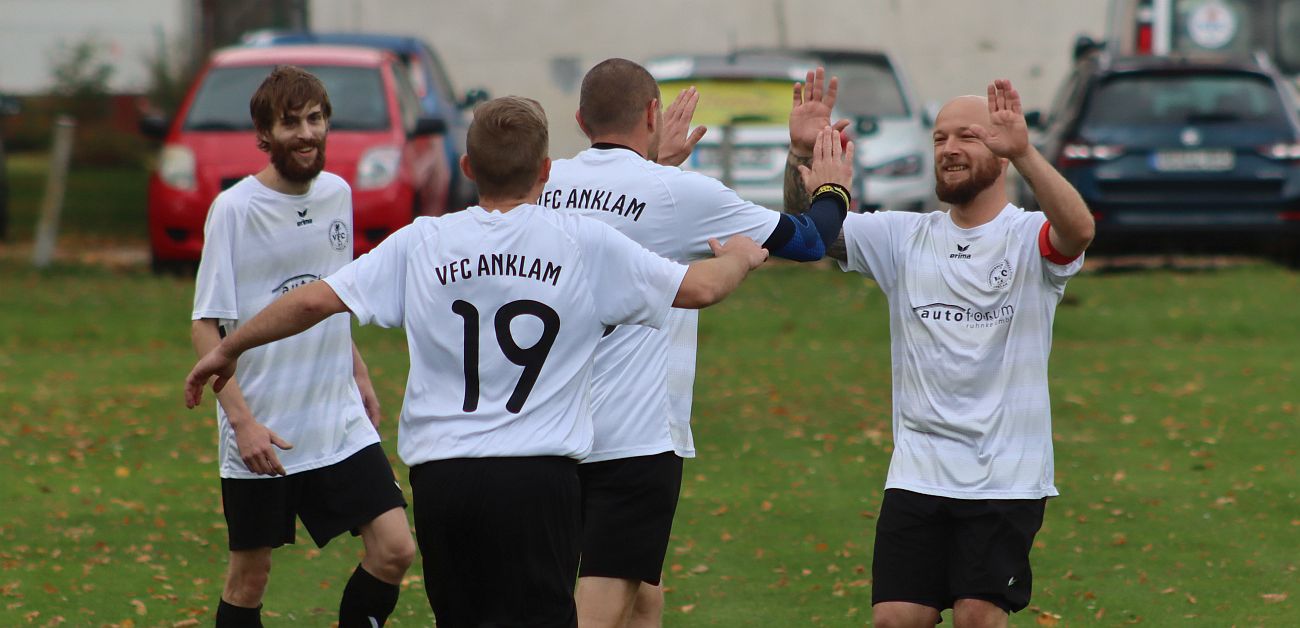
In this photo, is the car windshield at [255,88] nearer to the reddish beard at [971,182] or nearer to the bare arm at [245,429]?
the bare arm at [245,429]

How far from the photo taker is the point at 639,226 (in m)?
5.02

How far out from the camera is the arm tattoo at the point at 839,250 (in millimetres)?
5324

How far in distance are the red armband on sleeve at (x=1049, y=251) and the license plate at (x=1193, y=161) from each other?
11.5 m

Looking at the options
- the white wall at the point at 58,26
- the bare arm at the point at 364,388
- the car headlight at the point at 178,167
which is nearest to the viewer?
the bare arm at the point at 364,388

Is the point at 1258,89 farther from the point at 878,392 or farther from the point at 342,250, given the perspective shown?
the point at 342,250

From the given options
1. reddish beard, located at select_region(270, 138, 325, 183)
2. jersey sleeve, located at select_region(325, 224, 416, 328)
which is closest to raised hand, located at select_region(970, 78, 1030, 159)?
jersey sleeve, located at select_region(325, 224, 416, 328)

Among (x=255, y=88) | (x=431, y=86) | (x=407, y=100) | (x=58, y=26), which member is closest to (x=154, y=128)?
(x=255, y=88)

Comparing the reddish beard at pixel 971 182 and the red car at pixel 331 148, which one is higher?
the reddish beard at pixel 971 182

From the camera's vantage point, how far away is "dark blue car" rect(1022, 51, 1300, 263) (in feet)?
52.1

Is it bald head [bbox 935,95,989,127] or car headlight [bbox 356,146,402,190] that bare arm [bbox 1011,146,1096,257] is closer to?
bald head [bbox 935,95,989,127]

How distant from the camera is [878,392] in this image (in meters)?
11.4

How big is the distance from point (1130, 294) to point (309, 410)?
35.3 feet

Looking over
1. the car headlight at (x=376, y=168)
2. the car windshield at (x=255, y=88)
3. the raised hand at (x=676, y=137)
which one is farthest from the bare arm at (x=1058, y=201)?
the car windshield at (x=255, y=88)

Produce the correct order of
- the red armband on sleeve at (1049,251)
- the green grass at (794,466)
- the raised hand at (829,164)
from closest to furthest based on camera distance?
the red armband on sleeve at (1049,251) → the raised hand at (829,164) → the green grass at (794,466)
